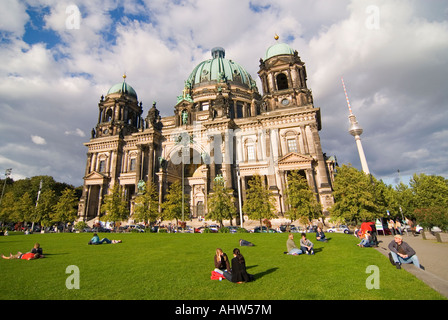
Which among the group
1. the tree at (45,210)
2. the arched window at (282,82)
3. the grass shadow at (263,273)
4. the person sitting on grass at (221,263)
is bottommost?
the grass shadow at (263,273)

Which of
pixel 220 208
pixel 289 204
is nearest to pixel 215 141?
pixel 220 208

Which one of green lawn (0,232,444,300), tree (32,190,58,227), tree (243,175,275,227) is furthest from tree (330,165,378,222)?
tree (32,190,58,227)

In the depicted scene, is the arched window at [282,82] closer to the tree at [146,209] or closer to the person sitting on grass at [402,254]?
the tree at [146,209]

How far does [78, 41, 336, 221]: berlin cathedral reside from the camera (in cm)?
3862

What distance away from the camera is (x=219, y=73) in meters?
59.0

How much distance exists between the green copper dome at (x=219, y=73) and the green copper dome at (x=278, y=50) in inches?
536

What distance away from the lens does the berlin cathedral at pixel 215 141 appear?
38.6 m

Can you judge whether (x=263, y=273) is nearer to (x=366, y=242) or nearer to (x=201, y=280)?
(x=201, y=280)

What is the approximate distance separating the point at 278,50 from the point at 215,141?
70.1 feet

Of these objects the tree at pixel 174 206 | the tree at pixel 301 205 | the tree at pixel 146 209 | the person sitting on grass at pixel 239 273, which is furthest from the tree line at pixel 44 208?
the person sitting on grass at pixel 239 273

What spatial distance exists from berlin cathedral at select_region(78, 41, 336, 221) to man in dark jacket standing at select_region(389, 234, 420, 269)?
25.9 metres

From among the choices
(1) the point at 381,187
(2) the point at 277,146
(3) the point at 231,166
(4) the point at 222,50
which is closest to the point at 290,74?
(2) the point at 277,146

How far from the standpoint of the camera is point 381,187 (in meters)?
48.4

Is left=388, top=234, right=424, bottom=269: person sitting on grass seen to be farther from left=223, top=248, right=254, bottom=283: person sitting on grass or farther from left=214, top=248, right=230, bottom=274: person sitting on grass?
left=214, top=248, right=230, bottom=274: person sitting on grass
